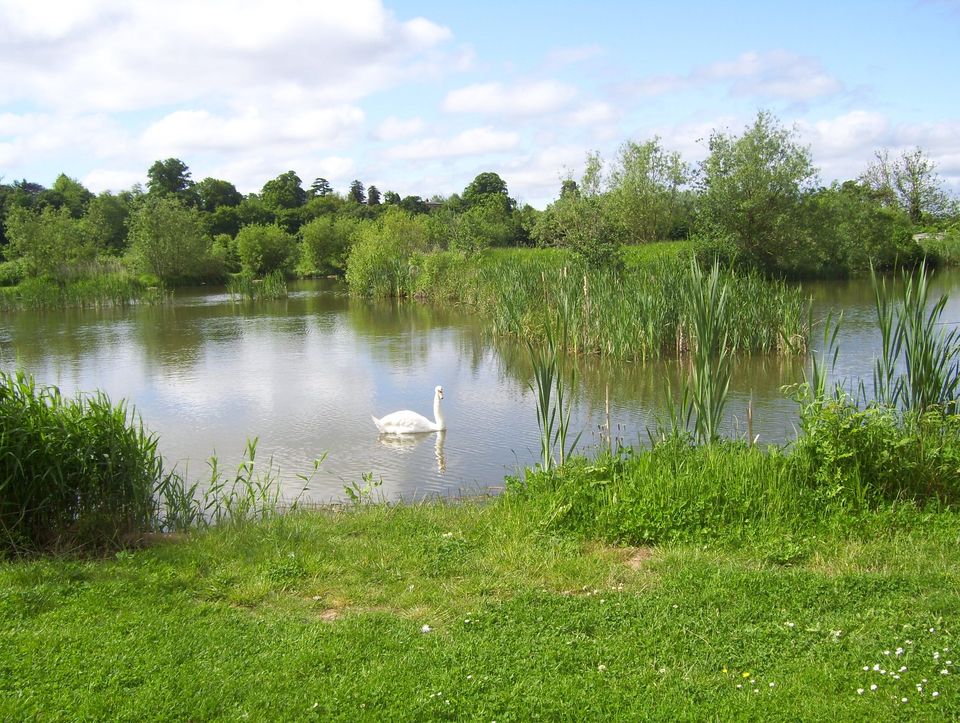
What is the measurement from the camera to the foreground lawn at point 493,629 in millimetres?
3141

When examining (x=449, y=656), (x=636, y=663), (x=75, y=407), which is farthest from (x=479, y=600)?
(x=75, y=407)

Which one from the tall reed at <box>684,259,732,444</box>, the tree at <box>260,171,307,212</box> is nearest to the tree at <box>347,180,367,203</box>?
the tree at <box>260,171,307,212</box>

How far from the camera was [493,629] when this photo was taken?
149 inches

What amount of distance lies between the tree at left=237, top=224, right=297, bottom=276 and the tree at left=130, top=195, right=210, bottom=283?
429 centimetres

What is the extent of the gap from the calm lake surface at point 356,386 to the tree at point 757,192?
3569 millimetres

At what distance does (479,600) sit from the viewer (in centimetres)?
414

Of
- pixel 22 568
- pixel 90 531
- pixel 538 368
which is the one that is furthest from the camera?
pixel 538 368

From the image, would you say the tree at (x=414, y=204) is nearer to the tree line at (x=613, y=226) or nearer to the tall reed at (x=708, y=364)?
the tree line at (x=613, y=226)

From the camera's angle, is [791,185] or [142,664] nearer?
[142,664]

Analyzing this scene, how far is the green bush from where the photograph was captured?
17.0 ft

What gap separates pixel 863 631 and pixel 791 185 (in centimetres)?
2677

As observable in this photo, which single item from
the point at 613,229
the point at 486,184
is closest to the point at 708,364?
the point at 613,229

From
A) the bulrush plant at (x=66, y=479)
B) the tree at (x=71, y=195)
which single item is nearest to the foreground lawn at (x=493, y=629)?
the bulrush plant at (x=66, y=479)

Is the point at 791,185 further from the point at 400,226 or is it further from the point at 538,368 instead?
the point at 538,368
